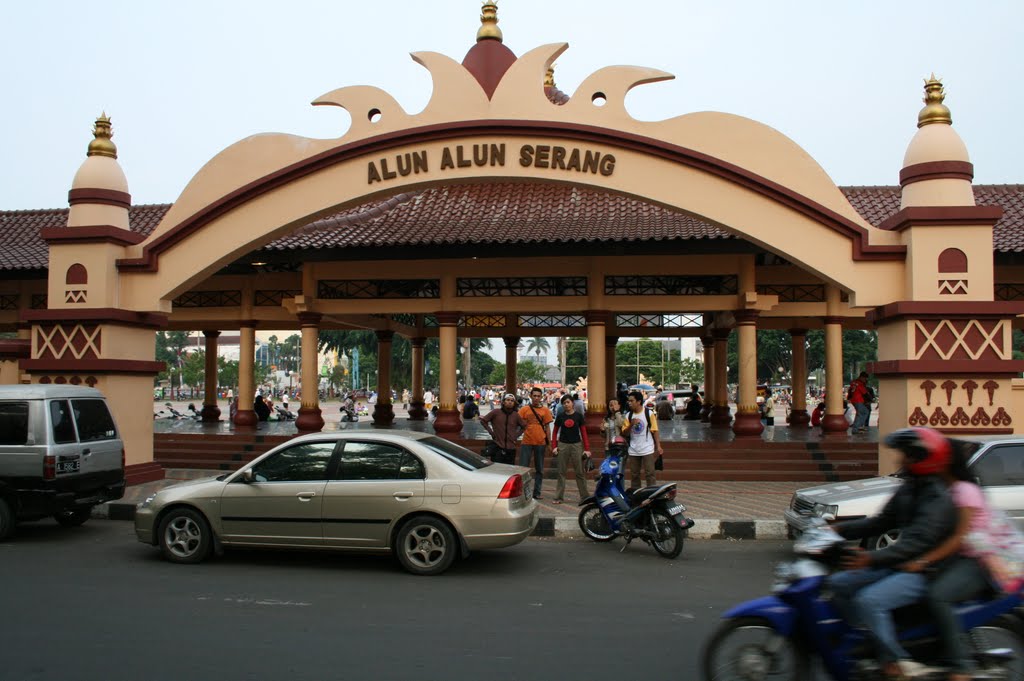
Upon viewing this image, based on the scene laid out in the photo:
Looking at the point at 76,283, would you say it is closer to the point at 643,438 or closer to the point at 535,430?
the point at 535,430

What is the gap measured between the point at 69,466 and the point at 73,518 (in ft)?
4.07

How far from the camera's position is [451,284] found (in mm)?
15609

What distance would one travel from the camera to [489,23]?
18.4m

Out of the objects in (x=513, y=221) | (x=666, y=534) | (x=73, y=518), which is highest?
(x=513, y=221)

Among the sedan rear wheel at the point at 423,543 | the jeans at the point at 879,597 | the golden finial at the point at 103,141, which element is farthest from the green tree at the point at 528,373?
the jeans at the point at 879,597

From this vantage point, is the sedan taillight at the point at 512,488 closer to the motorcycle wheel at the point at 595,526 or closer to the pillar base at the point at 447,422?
the motorcycle wheel at the point at 595,526

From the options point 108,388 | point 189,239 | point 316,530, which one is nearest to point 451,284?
point 189,239

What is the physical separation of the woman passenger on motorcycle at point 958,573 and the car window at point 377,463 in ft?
15.3

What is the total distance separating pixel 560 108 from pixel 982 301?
6280 mm

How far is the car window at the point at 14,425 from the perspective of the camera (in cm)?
910

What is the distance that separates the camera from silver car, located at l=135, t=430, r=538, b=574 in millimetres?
7477

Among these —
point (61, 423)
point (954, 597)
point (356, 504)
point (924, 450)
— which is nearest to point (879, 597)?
point (954, 597)

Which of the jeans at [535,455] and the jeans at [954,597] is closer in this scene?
the jeans at [954,597]

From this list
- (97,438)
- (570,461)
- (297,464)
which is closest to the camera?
(297,464)
